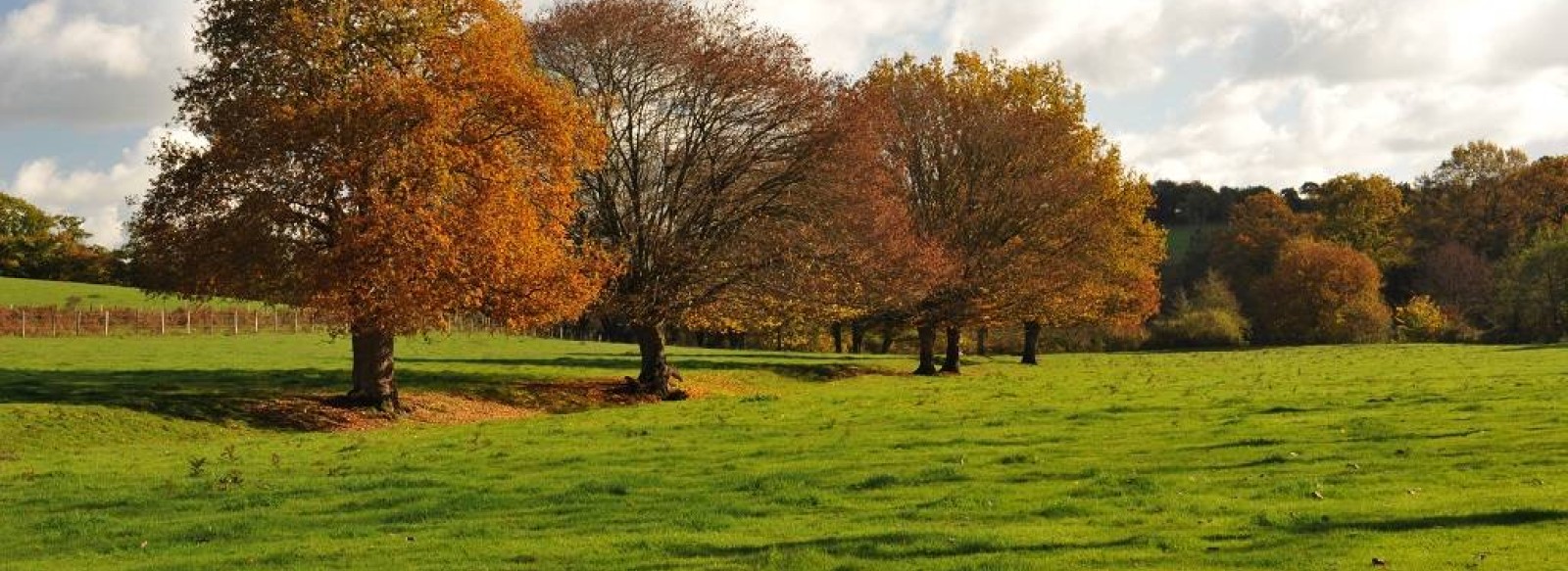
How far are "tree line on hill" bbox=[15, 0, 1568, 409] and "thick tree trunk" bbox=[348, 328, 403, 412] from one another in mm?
71

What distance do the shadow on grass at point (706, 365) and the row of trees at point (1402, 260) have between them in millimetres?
50127

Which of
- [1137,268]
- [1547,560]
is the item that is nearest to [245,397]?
[1547,560]

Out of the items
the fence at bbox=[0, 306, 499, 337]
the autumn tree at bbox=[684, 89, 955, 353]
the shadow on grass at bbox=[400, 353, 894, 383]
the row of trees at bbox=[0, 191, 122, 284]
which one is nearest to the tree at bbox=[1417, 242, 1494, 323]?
the shadow on grass at bbox=[400, 353, 894, 383]

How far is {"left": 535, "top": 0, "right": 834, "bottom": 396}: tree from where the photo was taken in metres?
41.0

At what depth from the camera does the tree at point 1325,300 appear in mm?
97625

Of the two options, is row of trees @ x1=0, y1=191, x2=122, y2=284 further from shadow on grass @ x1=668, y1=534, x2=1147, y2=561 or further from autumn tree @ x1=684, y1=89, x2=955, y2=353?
shadow on grass @ x1=668, y1=534, x2=1147, y2=561

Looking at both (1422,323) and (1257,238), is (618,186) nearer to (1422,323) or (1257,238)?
(1422,323)

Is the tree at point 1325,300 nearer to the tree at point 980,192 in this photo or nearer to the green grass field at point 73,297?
the tree at point 980,192

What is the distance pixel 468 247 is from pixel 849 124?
54.4 feet

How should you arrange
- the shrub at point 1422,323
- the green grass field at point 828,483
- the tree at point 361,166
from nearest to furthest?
the green grass field at point 828,483
the tree at point 361,166
the shrub at point 1422,323

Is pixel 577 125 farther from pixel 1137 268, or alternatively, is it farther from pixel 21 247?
pixel 21 247

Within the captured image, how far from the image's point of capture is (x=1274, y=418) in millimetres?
24047

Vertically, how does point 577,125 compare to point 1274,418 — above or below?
above

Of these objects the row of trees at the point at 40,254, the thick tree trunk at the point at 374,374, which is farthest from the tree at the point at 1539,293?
the row of trees at the point at 40,254
